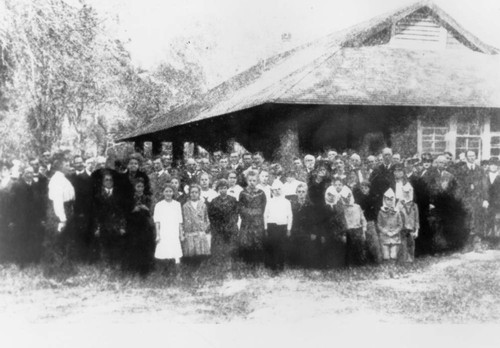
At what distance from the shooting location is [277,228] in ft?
23.8

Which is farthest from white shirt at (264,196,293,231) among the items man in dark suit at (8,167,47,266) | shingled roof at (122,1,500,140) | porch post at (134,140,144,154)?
porch post at (134,140,144,154)

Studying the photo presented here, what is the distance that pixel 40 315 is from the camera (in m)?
6.01

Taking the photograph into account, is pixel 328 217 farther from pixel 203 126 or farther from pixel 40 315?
pixel 203 126

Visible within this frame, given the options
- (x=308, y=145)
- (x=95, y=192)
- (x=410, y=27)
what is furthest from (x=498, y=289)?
(x=410, y=27)

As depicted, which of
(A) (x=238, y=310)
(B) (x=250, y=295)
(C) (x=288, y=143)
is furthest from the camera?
(C) (x=288, y=143)

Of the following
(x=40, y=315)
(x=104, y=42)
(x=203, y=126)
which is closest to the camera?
(x=40, y=315)

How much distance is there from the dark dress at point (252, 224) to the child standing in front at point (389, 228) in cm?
159

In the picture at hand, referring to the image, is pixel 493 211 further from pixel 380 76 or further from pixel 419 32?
pixel 419 32

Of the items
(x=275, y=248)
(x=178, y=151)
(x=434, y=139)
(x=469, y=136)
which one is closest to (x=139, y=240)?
(x=275, y=248)

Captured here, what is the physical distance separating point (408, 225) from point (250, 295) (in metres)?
2.49

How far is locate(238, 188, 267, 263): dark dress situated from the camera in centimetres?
719

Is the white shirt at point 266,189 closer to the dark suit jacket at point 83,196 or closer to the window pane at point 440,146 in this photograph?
the dark suit jacket at point 83,196

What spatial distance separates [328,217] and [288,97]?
2736 mm

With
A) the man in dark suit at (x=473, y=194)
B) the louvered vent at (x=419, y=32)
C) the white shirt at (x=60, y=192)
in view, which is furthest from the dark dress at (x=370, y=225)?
the louvered vent at (x=419, y=32)
